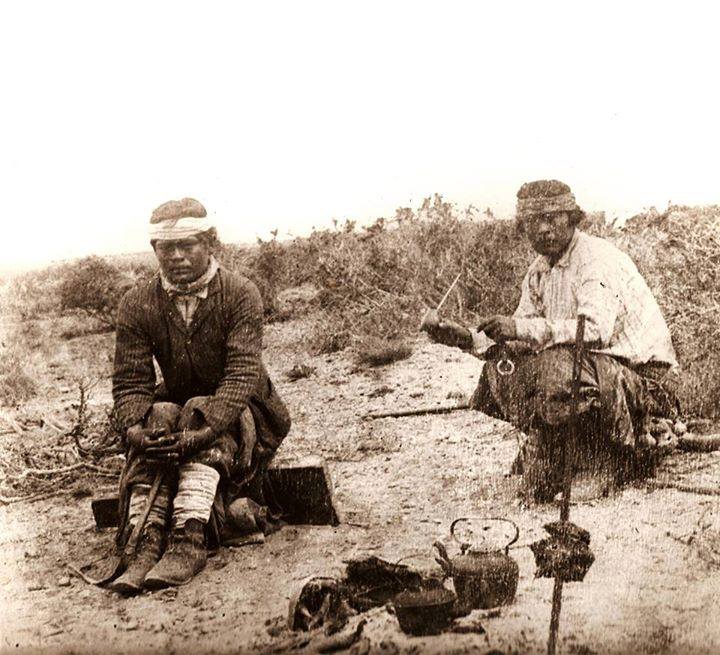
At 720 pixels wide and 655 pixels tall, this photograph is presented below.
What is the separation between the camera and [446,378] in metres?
4.31

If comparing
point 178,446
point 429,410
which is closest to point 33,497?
point 178,446

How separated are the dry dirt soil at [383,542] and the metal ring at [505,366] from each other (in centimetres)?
35

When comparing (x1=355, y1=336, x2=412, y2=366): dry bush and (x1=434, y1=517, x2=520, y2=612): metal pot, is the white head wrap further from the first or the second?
(x1=434, y1=517, x2=520, y2=612): metal pot

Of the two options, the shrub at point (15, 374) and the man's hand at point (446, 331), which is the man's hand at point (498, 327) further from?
the shrub at point (15, 374)

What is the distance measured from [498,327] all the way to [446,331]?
250mm

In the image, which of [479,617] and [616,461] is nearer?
[479,617]

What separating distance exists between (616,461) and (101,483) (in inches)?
97.9

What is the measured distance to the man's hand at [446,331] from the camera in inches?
146

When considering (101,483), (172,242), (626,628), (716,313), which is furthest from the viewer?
(101,483)

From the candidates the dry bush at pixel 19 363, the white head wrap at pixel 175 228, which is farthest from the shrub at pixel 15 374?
the white head wrap at pixel 175 228

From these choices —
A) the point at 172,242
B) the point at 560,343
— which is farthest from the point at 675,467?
the point at 172,242

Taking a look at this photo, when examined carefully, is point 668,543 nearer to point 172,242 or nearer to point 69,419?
point 172,242

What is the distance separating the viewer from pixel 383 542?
11.6 ft

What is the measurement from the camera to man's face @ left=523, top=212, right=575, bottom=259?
378 centimetres
